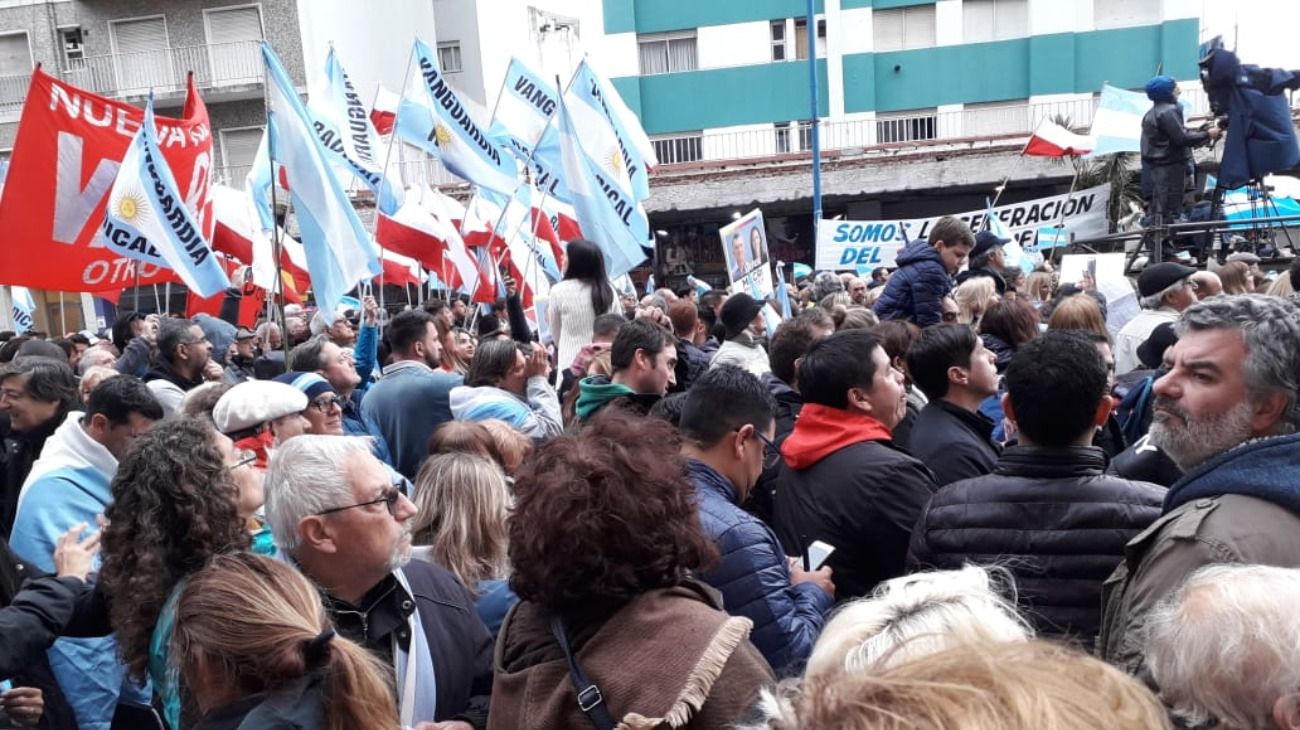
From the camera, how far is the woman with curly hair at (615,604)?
77.0 inches

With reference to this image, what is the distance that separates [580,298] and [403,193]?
16.6ft

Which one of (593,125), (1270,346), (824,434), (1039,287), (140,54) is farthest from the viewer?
(140,54)

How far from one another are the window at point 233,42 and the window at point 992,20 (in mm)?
17978

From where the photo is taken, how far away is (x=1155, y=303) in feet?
20.1

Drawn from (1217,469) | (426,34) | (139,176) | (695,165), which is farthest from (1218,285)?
(426,34)

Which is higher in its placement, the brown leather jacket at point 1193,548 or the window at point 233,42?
the window at point 233,42

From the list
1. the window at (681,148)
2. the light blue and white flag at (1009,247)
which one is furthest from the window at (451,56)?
the light blue and white flag at (1009,247)

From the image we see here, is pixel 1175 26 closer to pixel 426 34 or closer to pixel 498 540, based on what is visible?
pixel 426 34

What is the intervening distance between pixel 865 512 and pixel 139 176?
604 cm

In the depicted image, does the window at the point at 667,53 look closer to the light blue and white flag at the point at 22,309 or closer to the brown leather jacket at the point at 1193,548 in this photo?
the light blue and white flag at the point at 22,309

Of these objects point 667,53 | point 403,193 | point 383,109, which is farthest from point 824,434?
point 667,53

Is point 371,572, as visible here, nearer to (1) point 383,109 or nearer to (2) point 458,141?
(2) point 458,141

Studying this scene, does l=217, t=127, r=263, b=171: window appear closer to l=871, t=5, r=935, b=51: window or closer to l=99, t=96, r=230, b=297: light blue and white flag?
l=871, t=5, r=935, b=51: window

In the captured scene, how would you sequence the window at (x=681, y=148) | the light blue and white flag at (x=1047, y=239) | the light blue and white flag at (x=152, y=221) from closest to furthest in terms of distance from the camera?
the light blue and white flag at (x=152, y=221), the light blue and white flag at (x=1047, y=239), the window at (x=681, y=148)
